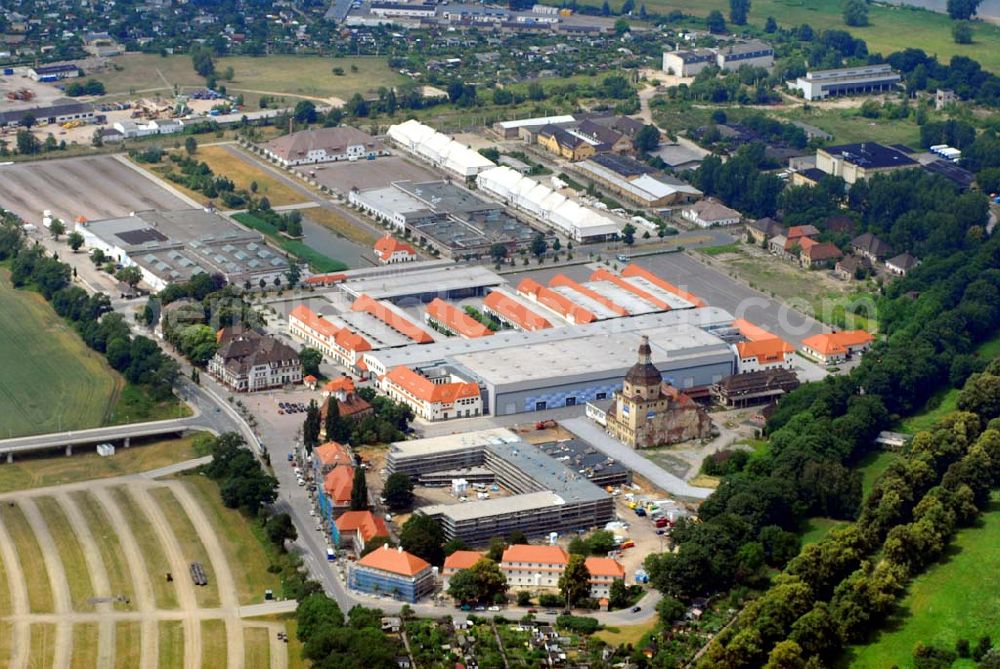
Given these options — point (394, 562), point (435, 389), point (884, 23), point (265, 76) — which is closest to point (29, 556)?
point (394, 562)

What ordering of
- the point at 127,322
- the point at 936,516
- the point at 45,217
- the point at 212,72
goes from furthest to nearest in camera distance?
the point at 212,72 < the point at 45,217 < the point at 127,322 < the point at 936,516

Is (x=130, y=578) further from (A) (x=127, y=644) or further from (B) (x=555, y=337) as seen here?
(B) (x=555, y=337)

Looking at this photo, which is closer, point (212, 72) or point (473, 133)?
point (473, 133)

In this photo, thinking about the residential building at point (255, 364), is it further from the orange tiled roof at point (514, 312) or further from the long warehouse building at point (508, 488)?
the orange tiled roof at point (514, 312)

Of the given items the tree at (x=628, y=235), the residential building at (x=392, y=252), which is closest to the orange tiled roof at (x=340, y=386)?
the residential building at (x=392, y=252)

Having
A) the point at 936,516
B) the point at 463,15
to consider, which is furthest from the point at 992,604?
the point at 463,15

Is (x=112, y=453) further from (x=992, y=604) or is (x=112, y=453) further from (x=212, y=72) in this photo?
(x=212, y=72)
